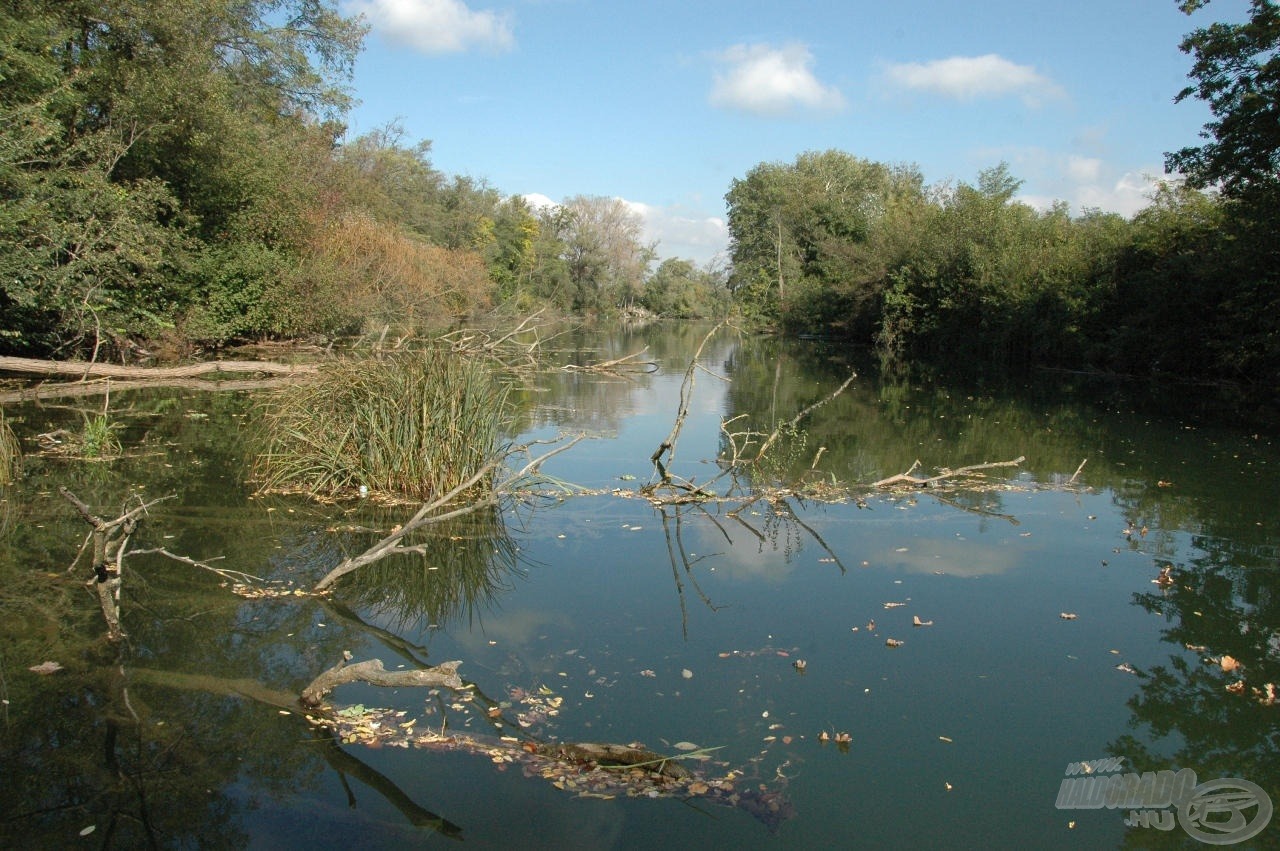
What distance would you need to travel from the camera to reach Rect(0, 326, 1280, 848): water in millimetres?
3762

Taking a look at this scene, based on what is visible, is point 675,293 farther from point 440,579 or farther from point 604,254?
point 440,579

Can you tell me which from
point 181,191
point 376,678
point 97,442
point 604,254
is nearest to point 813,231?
point 604,254

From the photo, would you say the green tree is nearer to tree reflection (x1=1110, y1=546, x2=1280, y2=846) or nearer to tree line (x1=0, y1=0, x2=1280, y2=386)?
tree line (x1=0, y1=0, x2=1280, y2=386)

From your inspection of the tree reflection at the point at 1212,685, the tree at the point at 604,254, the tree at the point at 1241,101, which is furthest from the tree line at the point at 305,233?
the tree at the point at 604,254

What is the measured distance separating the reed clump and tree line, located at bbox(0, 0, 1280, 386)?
328 cm

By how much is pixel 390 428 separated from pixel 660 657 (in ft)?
13.7

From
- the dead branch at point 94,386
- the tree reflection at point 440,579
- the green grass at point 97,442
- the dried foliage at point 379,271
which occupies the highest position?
the dried foliage at point 379,271

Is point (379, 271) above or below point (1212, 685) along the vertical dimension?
above

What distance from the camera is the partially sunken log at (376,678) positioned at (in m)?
4.26

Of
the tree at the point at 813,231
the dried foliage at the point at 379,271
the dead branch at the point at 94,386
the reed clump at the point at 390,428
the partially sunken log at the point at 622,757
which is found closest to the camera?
the partially sunken log at the point at 622,757

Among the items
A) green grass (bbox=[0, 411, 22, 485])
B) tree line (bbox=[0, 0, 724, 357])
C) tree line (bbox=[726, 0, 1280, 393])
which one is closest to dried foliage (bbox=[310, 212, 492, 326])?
tree line (bbox=[0, 0, 724, 357])

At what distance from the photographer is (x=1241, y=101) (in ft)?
55.8

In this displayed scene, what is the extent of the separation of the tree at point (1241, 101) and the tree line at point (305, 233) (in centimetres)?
4

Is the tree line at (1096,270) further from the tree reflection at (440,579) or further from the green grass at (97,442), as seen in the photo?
the green grass at (97,442)
